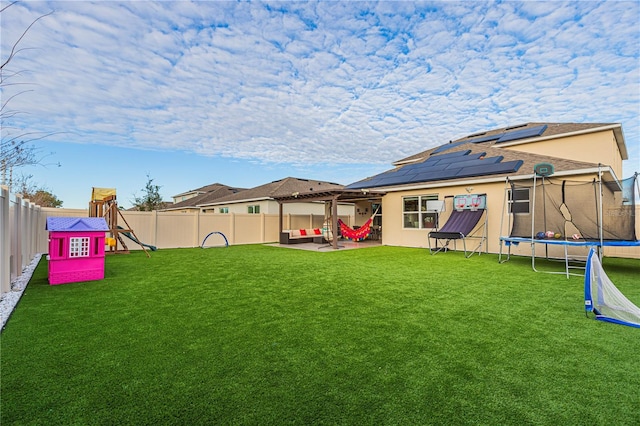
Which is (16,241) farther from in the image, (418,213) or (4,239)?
(418,213)

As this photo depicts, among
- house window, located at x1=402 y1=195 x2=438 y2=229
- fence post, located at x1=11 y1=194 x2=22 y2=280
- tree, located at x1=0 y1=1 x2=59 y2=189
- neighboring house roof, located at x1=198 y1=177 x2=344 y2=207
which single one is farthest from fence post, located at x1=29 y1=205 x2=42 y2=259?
house window, located at x1=402 y1=195 x2=438 y2=229

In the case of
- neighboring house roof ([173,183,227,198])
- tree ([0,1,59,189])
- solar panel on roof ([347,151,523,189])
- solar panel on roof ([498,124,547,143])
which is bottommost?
tree ([0,1,59,189])

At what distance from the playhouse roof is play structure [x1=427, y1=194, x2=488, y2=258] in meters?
8.68

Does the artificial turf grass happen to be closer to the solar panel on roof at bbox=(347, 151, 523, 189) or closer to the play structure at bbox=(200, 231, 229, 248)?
the solar panel on roof at bbox=(347, 151, 523, 189)

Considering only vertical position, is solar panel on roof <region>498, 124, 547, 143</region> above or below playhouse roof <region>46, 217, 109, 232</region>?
above

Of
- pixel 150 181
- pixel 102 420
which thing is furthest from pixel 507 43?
pixel 150 181

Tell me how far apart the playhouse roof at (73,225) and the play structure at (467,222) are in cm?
868

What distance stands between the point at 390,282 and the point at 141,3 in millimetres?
7892

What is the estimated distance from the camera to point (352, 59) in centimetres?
1067

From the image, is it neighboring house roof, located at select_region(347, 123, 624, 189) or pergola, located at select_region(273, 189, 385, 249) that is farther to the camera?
Result: pergola, located at select_region(273, 189, 385, 249)

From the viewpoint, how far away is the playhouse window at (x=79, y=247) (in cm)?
546

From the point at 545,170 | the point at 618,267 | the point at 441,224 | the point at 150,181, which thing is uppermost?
the point at 150,181

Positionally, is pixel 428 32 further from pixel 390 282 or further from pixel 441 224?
pixel 390 282

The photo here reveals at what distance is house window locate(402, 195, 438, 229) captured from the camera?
11023 millimetres
